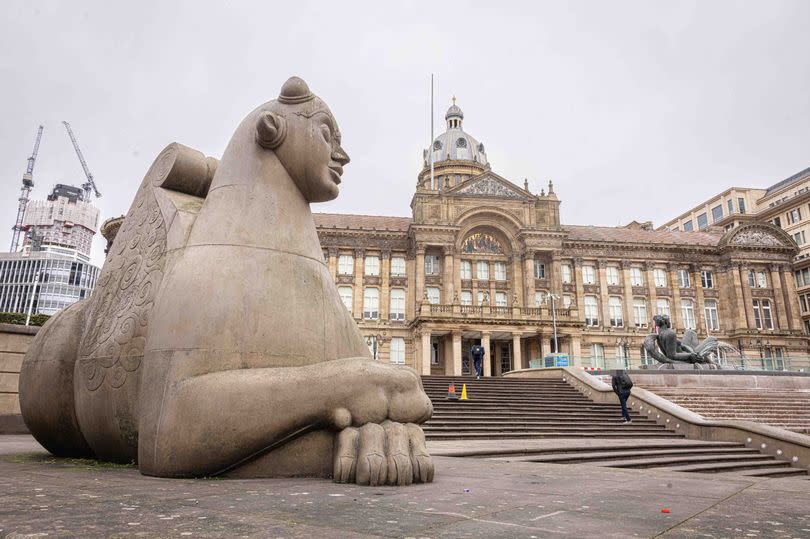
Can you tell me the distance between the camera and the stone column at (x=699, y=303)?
44.4m

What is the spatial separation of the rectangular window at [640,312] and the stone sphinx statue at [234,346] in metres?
43.1

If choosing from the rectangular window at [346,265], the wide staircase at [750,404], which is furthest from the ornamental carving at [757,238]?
the rectangular window at [346,265]

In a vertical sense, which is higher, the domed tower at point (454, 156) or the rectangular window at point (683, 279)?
the domed tower at point (454, 156)

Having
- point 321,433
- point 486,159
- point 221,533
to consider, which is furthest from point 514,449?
point 486,159

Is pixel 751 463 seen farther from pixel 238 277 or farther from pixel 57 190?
pixel 57 190

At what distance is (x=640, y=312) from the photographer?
44.2 meters

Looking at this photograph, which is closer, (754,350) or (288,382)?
(288,382)

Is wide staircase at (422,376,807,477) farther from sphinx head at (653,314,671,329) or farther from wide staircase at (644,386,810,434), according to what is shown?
sphinx head at (653,314,671,329)

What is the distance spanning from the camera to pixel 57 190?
142125mm

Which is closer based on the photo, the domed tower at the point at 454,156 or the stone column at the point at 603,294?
the stone column at the point at 603,294

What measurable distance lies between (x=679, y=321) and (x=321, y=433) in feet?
150

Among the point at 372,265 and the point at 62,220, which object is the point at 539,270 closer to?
the point at 372,265

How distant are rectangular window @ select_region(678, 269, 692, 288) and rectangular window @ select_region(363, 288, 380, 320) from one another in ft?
82.9

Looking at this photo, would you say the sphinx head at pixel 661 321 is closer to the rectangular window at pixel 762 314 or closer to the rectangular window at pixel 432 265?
the rectangular window at pixel 432 265
